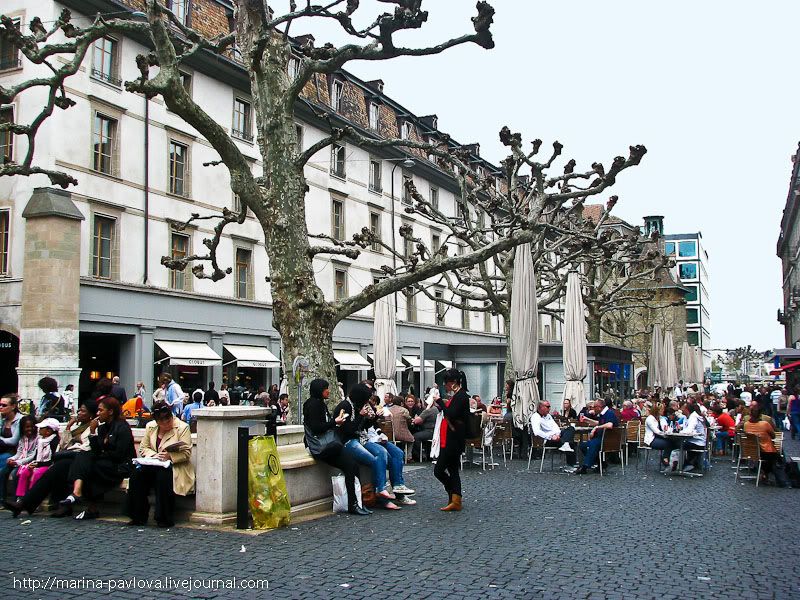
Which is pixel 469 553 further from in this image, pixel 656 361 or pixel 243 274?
pixel 656 361

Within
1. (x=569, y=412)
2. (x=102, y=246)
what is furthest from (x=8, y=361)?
(x=569, y=412)

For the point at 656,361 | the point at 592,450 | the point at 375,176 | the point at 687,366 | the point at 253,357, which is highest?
the point at 375,176

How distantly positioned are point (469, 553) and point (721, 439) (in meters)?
14.5

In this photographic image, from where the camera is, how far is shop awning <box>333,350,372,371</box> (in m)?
39.5

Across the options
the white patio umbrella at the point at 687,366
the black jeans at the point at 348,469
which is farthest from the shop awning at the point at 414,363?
the black jeans at the point at 348,469

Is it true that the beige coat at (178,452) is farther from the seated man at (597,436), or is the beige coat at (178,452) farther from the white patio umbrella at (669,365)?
the white patio umbrella at (669,365)

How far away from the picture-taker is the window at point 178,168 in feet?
101

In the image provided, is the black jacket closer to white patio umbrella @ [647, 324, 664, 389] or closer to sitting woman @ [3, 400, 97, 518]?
sitting woman @ [3, 400, 97, 518]

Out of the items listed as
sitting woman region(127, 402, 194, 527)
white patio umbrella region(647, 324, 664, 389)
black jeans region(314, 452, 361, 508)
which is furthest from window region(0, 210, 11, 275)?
white patio umbrella region(647, 324, 664, 389)

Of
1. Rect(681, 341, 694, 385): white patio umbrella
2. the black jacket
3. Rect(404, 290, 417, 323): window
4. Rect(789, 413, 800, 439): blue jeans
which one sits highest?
Rect(404, 290, 417, 323): window

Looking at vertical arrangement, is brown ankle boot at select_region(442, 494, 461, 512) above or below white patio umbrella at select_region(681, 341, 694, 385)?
below

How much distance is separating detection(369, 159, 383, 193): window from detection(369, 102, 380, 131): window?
1795 millimetres

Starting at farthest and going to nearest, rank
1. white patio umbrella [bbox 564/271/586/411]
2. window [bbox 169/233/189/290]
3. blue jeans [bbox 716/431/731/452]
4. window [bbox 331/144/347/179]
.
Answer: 1. window [bbox 331/144/347/179]
2. window [bbox 169/233/189/290]
3. blue jeans [bbox 716/431/731/452]
4. white patio umbrella [bbox 564/271/586/411]

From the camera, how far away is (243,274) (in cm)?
3450
